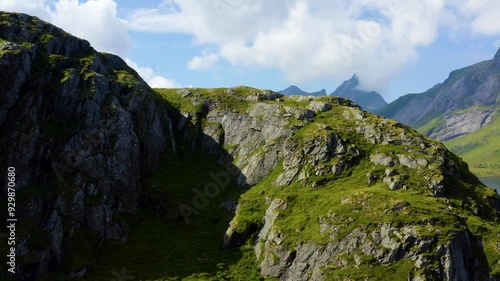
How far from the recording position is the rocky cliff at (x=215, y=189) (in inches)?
2714

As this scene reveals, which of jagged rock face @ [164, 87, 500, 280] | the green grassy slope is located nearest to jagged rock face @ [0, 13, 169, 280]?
the green grassy slope

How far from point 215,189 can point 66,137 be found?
38345 millimetres

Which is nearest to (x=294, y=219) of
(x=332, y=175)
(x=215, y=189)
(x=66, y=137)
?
(x=332, y=175)

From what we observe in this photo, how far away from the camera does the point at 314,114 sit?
117 m

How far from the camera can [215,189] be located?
104 meters

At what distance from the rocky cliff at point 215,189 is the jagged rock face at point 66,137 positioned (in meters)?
0.31

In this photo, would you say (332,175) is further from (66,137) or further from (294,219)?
(66,137)

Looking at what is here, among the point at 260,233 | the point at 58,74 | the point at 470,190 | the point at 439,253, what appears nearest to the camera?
the point at 439,253

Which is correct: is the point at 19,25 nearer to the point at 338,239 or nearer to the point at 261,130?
the point at 261,130

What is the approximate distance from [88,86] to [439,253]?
291 ft

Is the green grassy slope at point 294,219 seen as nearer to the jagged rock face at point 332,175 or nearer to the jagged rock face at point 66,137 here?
the jagged rock face at point 332,175

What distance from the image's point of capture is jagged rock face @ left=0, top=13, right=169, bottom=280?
79.6 m

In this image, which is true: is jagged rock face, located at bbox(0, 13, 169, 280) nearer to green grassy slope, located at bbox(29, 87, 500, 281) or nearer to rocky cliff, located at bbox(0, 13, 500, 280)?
rocky cliff, located at bbox(0, 13, 500, 280)

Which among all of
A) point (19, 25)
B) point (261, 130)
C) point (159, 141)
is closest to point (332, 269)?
point (261, 130)
